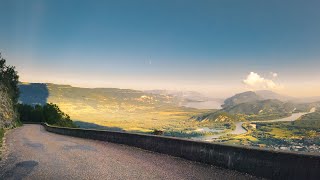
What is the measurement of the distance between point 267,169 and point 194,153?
5.29 m

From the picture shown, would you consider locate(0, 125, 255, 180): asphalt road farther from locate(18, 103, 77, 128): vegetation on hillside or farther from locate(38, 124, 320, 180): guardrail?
locate(18, 103, 77, 128): vegetation on hillside

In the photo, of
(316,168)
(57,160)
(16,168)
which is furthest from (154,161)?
(316,168)

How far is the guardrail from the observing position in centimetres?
908

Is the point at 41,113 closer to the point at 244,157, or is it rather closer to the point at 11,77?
the point at 11,77

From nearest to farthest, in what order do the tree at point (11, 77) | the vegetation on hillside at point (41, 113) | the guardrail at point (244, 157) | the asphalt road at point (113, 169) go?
1. the guardrail at point (244, 157)
2. the asphalt road at point (113, 169)
3. the tree at point (11, 77)
4. the vegetation on hillside at point (41, 113)

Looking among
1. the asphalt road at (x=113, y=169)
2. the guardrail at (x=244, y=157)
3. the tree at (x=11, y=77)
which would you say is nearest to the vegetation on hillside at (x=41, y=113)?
the tree at (x=11, y=77)

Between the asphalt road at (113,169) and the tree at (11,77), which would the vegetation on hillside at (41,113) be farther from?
the asphalt road at (113,169)

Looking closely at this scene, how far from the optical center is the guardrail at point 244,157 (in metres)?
9.08

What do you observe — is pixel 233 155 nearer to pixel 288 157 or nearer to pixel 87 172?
pixel 288 157

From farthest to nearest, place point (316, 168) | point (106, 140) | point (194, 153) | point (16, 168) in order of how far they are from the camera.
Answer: point (106, 140), point (194, 153), point (16, 168), point (316, 168)

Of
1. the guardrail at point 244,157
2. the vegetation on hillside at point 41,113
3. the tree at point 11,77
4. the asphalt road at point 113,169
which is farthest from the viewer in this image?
the vegetation on hillside at point 41,113

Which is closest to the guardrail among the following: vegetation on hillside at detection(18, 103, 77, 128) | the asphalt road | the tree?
the asphalt road

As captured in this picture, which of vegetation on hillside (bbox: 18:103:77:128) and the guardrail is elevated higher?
the guardrail

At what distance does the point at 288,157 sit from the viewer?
9742mm
